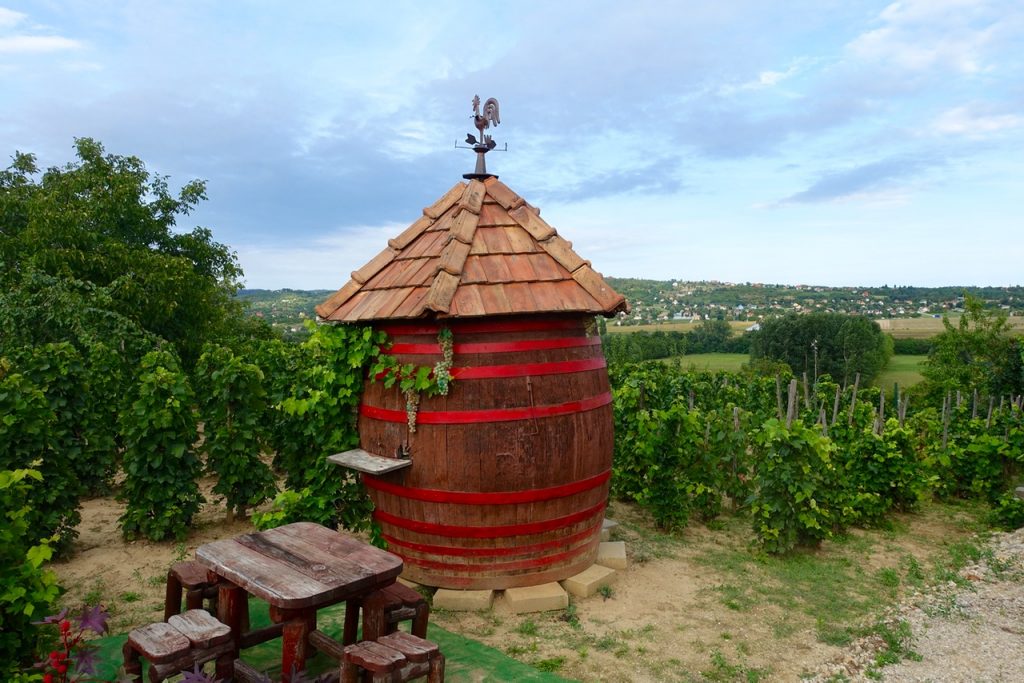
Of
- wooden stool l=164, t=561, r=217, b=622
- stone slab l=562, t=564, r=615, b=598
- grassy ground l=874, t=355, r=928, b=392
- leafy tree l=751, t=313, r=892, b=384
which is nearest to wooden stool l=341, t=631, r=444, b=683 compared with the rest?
wooden stool l=164, t=561, r=217, b=622

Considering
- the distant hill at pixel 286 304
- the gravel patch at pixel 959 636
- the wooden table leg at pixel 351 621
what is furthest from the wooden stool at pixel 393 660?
the distant hill at pixel 286 304

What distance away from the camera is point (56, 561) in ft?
20.5

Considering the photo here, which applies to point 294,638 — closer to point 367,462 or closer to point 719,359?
point 367,462

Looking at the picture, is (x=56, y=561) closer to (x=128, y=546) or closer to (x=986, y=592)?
(x=128, y=546)

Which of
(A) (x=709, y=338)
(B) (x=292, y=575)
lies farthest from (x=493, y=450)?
(A) (x=709, y=338)

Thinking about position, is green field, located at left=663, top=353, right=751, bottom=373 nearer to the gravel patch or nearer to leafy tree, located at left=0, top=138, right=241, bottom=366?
leafy tree, located at left=0, top=138, right=241, bottom=366

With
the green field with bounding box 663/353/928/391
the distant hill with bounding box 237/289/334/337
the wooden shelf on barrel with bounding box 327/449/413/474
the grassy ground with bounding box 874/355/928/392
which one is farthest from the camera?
the green field with bounding box 663/353/928/391

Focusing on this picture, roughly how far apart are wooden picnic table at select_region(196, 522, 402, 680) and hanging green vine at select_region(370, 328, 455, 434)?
1.16 m

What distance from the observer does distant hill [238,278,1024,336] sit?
260ft

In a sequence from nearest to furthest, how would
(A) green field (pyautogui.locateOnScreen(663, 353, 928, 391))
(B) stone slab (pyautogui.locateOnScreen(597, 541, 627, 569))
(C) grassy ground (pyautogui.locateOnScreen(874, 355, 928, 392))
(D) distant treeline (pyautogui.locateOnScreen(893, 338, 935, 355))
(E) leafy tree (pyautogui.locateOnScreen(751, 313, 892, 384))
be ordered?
(B) stone slab (pyautogui.locateOnScreen(597, 541, 627, 569)) → (C) grassy ground (pyautogui.locateOnScreen(874, 355, 928, 392)) → (A) green field (pyautogui.locateOnScreen(663, 353, 928, 391)) → (E) leafy tree (pyautogui.locateOnScreen(751, 313, 892, 384)) → (D) distant treeline (pyautogui.locateOnScreen(893, 338, 935, 355))

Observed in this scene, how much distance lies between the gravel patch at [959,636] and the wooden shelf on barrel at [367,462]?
127 inches

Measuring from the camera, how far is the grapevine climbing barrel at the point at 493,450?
196 inches

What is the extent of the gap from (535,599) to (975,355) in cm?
2619

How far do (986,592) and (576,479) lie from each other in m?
3.95
